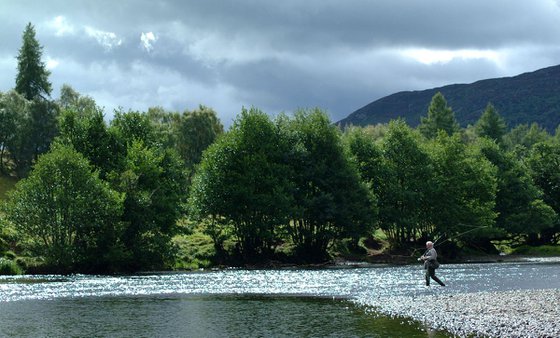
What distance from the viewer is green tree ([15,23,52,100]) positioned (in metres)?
137

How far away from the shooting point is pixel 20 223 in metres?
64.0

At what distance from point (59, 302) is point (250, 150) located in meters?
49.0

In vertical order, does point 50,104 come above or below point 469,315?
above

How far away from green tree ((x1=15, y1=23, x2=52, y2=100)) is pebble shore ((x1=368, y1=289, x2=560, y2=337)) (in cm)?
11705

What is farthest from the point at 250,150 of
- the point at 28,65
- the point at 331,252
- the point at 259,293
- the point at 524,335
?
the point at 28,65

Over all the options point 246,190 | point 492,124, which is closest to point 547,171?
point 492,124

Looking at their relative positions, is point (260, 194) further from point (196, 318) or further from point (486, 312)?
point (486, 312)

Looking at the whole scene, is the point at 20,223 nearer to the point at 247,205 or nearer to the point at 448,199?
the point at 247,205

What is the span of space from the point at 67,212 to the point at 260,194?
80.0 feet

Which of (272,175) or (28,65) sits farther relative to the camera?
(28,65)

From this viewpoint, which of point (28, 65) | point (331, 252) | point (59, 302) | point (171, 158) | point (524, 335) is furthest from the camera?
point (28, 65)

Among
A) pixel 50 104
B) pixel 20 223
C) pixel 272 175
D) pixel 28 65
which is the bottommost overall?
pixel 20 223

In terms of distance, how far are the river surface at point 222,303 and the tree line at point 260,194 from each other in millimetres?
8331

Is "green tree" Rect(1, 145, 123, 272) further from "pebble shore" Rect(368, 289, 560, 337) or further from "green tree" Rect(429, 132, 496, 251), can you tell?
"green tree" Rect(429, 132, 496, 251)
